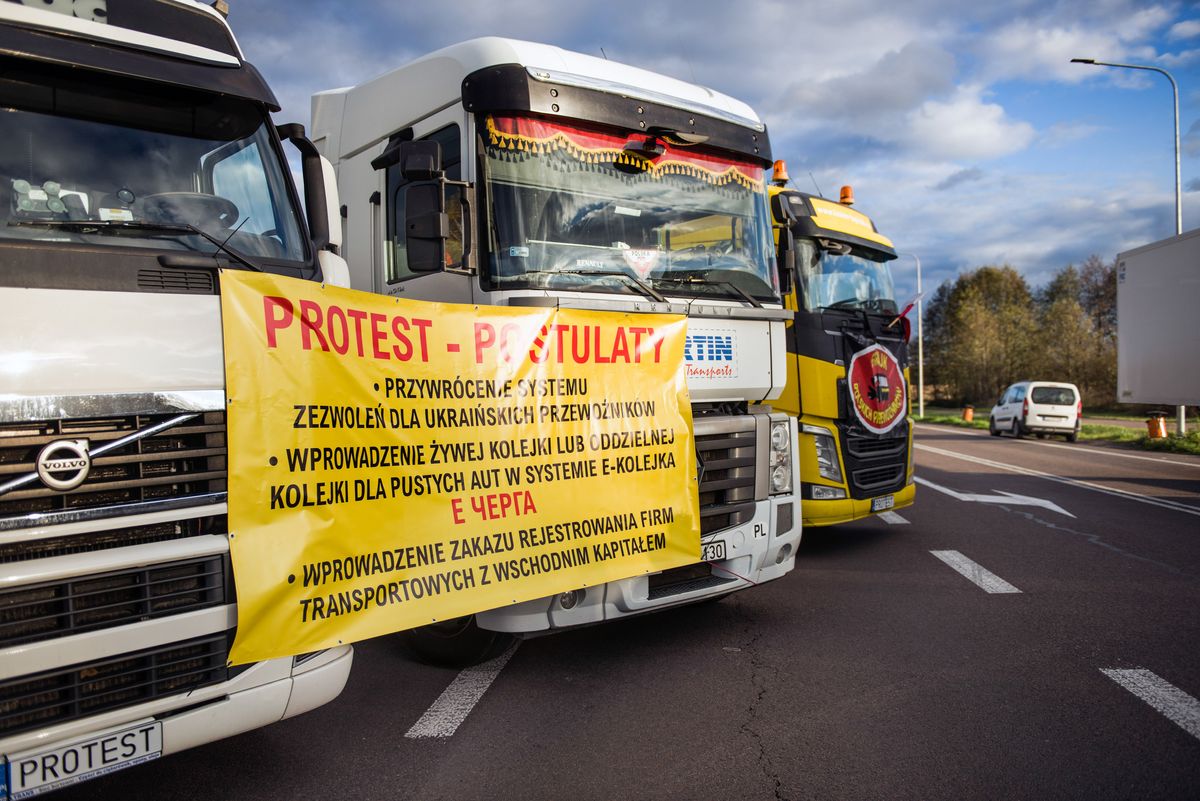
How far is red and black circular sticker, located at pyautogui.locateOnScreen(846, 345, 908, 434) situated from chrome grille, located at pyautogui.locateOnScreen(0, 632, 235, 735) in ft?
18.7

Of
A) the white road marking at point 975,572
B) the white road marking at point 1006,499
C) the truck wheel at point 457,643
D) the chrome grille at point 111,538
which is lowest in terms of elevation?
the white road marking at point 1006,499

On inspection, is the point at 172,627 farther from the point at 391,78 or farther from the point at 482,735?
the point at 391,78

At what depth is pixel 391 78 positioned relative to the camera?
5051 mm

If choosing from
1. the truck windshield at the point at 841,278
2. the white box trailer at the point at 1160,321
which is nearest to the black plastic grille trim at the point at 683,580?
the truck windshield at the point at 841,278

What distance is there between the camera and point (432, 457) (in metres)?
3.59

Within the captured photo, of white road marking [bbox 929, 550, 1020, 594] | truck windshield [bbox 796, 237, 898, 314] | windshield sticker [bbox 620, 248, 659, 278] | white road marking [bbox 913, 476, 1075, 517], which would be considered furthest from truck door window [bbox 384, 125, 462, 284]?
white road marking [bbox 913, 476, 1075, 517]

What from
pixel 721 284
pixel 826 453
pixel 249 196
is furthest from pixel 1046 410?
pixel 249 196

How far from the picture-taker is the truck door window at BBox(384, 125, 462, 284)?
13.2ft

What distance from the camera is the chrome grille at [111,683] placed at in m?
2.46

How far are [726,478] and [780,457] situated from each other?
50 cm

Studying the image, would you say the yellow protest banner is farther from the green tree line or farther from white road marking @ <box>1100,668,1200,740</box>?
the green tree line

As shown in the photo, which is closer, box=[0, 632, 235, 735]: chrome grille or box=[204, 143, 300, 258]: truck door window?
box=[0, 632, 235, 735]: chrome grille

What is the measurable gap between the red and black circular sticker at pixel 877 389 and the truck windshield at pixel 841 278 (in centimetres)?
56

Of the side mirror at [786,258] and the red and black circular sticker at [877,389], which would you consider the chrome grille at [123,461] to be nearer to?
the side mirror at [786,258]
